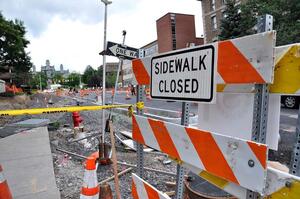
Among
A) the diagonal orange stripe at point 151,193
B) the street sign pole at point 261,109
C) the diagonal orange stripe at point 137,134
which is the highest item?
the street sign pole at point 261,109

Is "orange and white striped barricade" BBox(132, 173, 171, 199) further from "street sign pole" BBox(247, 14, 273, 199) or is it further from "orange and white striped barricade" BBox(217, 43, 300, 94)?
"orange and white striped barricade" BBox(217, 43, 300, 94)

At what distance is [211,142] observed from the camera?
1.84 meters

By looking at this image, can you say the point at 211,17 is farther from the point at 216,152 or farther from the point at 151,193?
the point at 216,152

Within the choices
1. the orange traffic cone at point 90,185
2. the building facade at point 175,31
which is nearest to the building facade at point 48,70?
the building facade at point 175,31

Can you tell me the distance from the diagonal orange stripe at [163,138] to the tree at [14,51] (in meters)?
38.8

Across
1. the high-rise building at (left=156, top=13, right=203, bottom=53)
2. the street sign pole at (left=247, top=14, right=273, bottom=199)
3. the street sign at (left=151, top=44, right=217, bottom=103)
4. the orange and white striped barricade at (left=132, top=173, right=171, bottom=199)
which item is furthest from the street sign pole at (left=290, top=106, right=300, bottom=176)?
the high-rise building at (left=156, top=13, right=203, bottom=53)

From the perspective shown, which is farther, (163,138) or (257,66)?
(163,138)

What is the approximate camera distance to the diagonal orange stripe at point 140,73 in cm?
277

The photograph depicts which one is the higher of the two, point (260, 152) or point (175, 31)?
point (175, 31)

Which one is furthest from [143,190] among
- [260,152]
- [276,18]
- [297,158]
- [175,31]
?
[175,31]

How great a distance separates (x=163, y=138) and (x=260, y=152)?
104 cm

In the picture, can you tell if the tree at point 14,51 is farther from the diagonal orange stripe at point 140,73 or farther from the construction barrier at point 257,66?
the construction barrier at point 257,66

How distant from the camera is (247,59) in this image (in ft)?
5.26

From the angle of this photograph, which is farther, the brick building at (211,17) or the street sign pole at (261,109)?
the brick building at (211,17)
